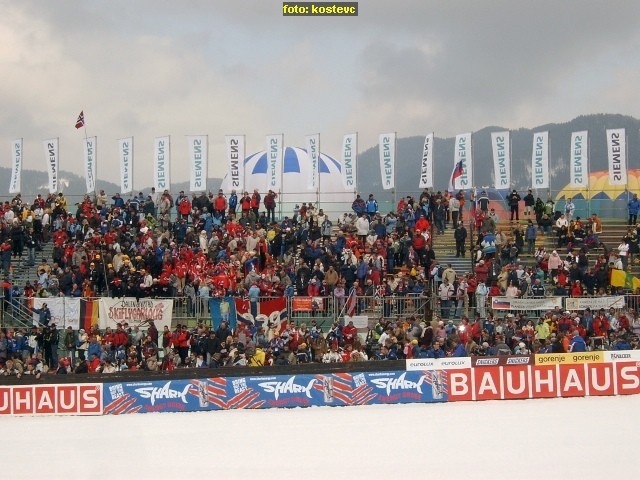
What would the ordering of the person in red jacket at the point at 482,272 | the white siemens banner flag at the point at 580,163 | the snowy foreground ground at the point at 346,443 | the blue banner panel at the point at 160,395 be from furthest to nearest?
the white siemens banner flag at the point at 580,163 → the person in red jacket at the point at 482,272 → the blue banner panel at the point at 160,395 → the snowy foreground ground at the point at 346,443

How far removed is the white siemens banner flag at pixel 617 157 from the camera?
38.1 metres

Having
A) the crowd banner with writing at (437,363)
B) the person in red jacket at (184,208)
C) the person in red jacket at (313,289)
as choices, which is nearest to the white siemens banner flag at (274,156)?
the person in red jacket at (184,208)

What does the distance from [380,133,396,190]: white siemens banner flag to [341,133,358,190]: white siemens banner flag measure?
103 cm

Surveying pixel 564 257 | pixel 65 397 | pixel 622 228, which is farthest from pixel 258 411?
pixel 622 228

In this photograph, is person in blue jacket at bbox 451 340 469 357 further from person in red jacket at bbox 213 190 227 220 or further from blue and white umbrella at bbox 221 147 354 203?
blue and white umbrella at bbox 221 147 354 203

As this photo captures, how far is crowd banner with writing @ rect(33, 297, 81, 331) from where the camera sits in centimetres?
2994

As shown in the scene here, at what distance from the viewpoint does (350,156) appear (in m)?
39.1

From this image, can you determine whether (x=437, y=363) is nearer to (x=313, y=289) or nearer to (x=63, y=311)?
(x=313, y=289)

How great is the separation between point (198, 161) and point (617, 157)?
51.4 ft

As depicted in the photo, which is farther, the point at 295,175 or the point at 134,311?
the point at 295,175

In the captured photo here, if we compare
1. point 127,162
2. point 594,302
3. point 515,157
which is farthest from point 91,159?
point 515,157

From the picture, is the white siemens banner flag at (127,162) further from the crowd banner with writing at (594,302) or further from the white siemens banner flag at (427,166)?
the crowd banner with writing at (594,302)

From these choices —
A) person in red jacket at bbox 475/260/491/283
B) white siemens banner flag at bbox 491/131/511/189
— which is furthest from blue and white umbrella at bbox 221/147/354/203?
person in red jacket at bbox 475/260/491/283

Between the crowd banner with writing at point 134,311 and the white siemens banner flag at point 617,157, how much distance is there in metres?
17.9
